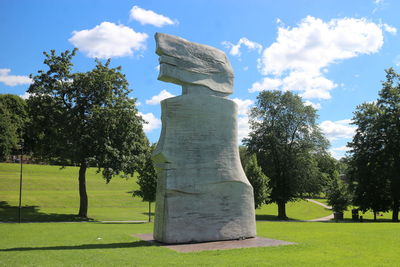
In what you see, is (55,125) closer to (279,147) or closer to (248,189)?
(248,189)

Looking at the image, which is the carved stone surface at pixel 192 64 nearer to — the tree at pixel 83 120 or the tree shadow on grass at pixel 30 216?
the tree at pixel 83 120

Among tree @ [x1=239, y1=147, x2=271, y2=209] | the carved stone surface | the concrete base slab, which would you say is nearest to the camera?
the concrete base slab

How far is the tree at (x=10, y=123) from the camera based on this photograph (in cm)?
4699

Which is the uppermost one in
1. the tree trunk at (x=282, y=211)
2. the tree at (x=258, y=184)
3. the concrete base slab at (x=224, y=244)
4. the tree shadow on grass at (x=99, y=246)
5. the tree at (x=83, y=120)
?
the tree at (x=83, y=120)

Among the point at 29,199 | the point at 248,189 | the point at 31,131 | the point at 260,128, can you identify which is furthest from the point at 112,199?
the point at 248,189

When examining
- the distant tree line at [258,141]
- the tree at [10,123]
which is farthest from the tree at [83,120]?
the tree at [10,123]

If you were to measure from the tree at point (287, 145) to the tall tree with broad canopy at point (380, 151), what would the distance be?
13.1 feet

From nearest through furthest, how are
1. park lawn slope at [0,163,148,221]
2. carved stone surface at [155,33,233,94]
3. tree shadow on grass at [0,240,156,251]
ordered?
tree shadow on grass at [0,240,156,251]
carved stone surface at [155,33,233,94]
park lawn slope at [0,163,148,221]

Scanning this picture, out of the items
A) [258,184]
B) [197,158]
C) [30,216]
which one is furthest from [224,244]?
[30,216]

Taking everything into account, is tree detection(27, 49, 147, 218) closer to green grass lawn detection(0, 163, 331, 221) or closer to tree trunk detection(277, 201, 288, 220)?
green grass lawn detection(0, 163, 331, 221)

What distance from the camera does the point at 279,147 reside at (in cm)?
3706

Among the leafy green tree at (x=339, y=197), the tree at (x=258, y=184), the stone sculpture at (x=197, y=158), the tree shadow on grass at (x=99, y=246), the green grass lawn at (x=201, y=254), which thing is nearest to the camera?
the green grass lawn at (x=201, y=254)

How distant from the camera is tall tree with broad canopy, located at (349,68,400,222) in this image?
34594 millimetres

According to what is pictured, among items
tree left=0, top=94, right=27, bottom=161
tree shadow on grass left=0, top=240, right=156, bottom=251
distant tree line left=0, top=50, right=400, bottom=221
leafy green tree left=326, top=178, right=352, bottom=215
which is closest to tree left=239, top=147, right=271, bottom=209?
distant tree line left=0, top=50, right=400, bottom=221
